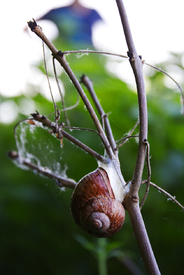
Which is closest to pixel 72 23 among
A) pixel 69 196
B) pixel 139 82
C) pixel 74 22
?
pixel 74 22

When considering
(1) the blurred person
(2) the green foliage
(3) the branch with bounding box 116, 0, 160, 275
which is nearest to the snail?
(3) the branch with bounding box 116, 0, 160, 275

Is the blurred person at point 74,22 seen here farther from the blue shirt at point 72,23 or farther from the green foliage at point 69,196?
the green foliage at point 69,196

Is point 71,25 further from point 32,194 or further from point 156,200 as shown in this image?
point 156,200

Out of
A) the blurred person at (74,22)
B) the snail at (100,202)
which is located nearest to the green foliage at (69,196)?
the blurred person at (74,22)

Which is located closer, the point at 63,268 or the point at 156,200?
the point at 156,200

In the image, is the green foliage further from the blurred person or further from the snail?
the snail

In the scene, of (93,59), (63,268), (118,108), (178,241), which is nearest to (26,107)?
(93,59)
